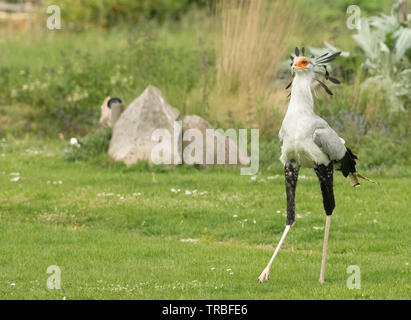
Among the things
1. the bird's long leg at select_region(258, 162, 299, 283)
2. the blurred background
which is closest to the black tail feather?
the bird's long leg at select_region(258, 162, 299, 283)

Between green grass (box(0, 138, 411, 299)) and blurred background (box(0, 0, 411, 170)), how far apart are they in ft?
5.87

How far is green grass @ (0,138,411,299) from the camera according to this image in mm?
7035

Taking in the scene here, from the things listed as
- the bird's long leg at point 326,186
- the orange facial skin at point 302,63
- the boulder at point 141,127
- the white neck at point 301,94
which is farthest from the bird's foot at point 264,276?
the boulder at point 141,127

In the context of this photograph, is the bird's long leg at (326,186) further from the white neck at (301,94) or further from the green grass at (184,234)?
the white neck at (301,94)

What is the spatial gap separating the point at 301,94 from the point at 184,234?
328 centimetres

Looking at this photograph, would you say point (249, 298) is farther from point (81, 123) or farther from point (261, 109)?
point (81, 123)

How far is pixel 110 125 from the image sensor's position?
13570 mm

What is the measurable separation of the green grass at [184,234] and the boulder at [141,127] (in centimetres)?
33

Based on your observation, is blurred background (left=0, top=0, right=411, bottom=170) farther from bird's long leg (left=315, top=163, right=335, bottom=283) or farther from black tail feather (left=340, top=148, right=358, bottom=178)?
bird's long leg (left=315, top=163, right=335, bottom=283)

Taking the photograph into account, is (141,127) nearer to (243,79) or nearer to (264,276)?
(243,79)

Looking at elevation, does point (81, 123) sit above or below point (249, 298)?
above

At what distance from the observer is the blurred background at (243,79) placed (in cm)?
1353
